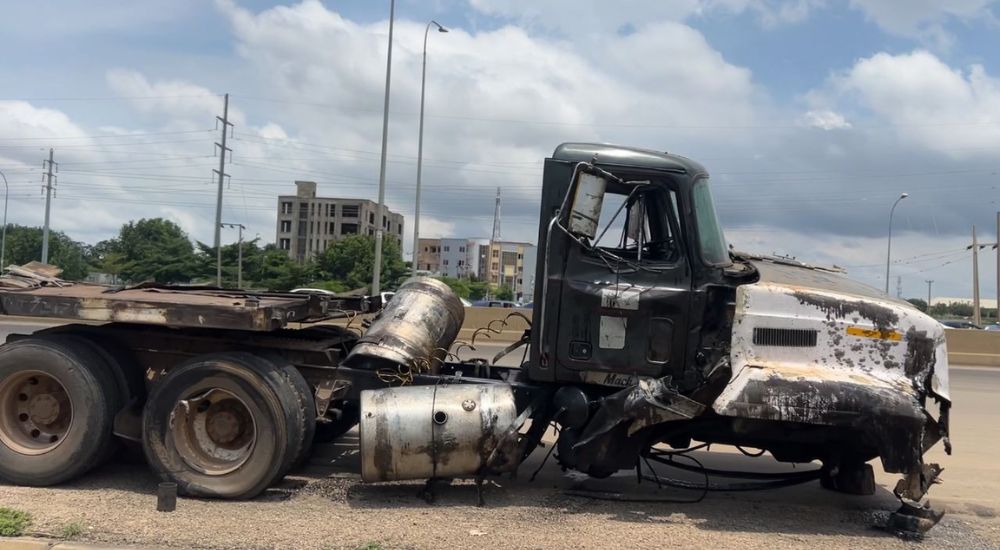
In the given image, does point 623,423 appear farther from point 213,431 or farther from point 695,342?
point 213,431

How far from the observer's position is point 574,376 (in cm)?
535

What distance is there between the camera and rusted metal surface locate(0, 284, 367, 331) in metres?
5.34

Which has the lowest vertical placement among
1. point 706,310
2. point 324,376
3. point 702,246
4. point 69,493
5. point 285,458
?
point 69,493

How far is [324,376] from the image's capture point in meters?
5.77

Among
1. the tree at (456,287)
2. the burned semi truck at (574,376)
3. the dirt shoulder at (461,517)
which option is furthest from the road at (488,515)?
the tree at (456,287)

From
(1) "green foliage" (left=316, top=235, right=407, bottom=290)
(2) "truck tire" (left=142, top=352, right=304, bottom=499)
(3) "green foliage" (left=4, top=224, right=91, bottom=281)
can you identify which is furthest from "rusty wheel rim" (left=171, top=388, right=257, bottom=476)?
(3) "green foliage" (left=4, top=224, right=91, bottom=281)

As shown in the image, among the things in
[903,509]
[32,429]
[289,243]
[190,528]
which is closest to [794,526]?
[903,509]

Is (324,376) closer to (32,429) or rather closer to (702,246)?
(32,429)

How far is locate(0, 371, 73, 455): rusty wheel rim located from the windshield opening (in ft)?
15.5

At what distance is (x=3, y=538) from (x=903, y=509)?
5.45 m

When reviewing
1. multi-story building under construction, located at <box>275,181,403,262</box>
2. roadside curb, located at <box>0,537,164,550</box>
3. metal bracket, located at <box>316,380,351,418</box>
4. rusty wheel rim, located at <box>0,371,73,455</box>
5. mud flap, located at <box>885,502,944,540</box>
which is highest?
multi-story building under construction, located at <box>275,181,403,262</box>

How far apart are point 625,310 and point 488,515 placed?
1652mm

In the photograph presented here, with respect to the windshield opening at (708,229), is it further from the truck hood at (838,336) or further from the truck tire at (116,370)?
the truck tire at (116,370)

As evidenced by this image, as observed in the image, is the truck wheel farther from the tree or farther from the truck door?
the truck door
